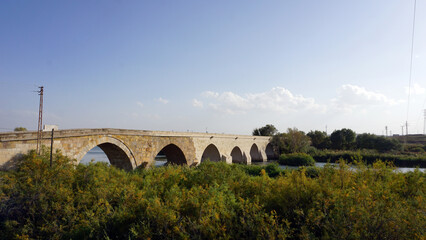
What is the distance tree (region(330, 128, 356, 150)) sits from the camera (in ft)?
147

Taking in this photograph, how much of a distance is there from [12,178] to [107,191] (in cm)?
290

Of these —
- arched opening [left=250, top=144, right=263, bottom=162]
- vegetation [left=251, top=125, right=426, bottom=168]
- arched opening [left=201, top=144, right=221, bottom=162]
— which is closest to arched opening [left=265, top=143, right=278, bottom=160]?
vegetation [left=251, top=125, right=426, bottom=168]

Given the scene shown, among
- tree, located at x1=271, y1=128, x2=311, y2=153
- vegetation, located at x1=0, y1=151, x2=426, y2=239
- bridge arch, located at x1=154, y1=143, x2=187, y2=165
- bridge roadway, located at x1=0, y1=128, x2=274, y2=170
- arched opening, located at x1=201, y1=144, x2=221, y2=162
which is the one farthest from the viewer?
tree, located at x1=271, y1=128, x2=311, y2=153

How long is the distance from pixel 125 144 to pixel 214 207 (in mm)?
11597

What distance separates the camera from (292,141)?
39.0 metres

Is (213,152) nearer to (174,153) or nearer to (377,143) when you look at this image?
(174,153)

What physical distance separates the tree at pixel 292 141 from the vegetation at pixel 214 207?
Result: 104 ft

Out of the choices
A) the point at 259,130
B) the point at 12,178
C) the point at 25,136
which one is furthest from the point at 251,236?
the point at 259,130

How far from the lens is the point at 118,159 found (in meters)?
15.6

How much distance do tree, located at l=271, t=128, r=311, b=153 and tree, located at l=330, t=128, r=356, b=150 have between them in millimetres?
9599

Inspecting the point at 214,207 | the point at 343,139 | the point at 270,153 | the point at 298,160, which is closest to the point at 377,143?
the point at 343,139

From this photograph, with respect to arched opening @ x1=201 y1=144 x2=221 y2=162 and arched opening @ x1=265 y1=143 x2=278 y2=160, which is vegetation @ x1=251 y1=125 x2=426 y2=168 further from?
arched opening @ x1=201 y1=144 x2=221 y2=162

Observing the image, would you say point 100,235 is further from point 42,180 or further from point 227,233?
point 42,180

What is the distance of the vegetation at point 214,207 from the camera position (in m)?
3.80
